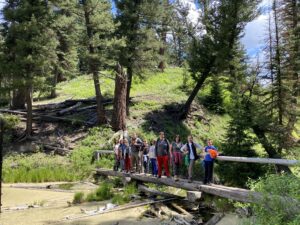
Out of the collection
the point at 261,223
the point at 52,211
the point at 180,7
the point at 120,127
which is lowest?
the point at 52,211

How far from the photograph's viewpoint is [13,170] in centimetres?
2131

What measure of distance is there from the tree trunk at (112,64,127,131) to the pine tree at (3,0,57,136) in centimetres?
429

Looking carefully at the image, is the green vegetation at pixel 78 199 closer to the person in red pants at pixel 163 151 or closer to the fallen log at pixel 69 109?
the person in red pants at pixel 163 151

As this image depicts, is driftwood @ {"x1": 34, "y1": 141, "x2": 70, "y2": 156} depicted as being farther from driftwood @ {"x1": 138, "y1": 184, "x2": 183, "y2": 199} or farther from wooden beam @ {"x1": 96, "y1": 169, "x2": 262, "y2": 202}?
driftwood @ {"x1": 138, "y1": 184, "x2": 183, "y2": 199}

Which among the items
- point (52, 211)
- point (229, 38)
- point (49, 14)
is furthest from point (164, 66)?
point (52, 211)

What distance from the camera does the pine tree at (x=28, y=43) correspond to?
77.9 feet

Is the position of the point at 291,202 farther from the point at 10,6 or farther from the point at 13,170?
the point at 10,6

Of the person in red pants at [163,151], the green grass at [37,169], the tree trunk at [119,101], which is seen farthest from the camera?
the tree trunk at [119,101]

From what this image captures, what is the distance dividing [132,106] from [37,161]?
391 inches

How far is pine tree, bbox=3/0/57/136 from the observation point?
23.8m


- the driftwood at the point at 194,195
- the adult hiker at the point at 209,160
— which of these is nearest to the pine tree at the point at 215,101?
the adult hiker at the point at 209,160

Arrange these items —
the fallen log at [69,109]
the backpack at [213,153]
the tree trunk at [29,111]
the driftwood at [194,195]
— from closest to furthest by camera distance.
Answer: the driftwood at [194,195] < the backpack at [213,153] < the tree trunk at [29,111] < the fallen log at [69,109]

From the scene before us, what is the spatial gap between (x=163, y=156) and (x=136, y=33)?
52.9ft

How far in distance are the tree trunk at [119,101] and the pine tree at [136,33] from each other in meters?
2.53
